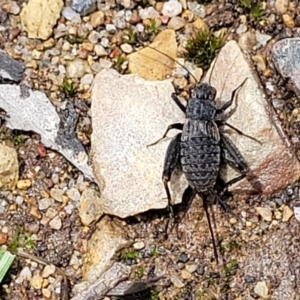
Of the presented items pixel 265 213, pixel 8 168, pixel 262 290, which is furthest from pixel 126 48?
pixel 262 290

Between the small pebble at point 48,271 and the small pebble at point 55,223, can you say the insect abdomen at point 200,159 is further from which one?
the small pebble at point 48,271

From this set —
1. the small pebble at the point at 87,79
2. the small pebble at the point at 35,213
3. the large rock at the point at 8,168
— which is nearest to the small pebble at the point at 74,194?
the small pebble at the point at 35,213

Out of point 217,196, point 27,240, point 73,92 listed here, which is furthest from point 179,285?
point 73,92

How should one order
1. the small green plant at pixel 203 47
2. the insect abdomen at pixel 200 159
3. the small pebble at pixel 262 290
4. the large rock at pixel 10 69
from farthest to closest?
the large rock at pixel 10 69, the small green plant at pixel 203 47, the small pebble at pixel 262 290, the insect abdomen at pixel 200 159

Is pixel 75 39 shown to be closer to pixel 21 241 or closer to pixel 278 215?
pixel 21 241

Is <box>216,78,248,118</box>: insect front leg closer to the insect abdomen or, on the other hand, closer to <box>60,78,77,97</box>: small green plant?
the insect abdomen

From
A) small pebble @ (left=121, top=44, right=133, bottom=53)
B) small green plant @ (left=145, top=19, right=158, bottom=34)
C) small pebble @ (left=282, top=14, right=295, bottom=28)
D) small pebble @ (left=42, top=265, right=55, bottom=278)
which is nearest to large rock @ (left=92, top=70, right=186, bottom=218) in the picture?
small pebble @ (left=121, top=44, right=133, bottom=53)

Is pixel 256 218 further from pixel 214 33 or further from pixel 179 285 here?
pixel 214 33
